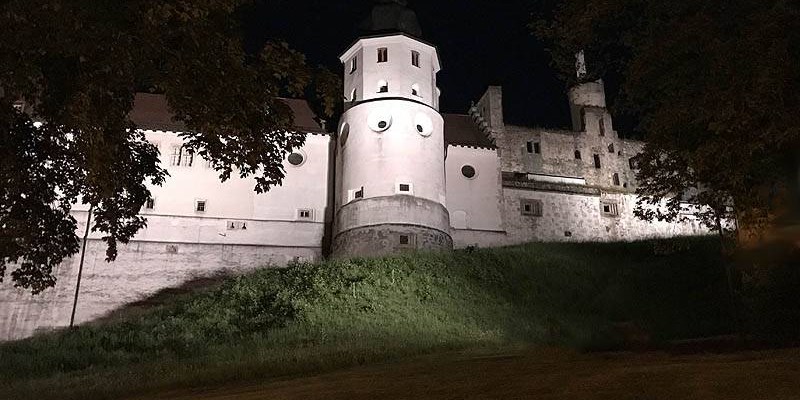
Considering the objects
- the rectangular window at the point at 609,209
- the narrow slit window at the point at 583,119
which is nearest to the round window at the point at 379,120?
the rectangular window at the point at 609,209

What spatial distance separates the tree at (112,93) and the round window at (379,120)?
22.5 m

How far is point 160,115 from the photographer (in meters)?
38.6

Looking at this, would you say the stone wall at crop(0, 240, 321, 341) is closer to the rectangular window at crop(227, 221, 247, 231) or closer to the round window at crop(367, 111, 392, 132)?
the rectangular window at crop(227, 221, 247, 231)

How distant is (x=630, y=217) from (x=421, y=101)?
15.7 m

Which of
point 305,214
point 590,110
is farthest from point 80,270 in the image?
point 590,110

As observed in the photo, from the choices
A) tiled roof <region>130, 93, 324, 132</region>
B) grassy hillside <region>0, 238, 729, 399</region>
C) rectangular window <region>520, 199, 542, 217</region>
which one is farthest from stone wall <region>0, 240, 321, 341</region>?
rectangular window <region>520, 199, 542, 217</region>

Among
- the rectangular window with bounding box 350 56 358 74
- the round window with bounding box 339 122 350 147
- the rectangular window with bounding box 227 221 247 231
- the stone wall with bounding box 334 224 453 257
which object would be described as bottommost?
the stone wall with bounding box 334 224 453 257

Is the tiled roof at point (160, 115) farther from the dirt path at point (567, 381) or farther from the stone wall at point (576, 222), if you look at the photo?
the dirt path at point (567, 381)

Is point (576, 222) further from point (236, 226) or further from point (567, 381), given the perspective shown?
point (567, 381)

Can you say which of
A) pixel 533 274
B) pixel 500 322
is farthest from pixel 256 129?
pixel 533 274

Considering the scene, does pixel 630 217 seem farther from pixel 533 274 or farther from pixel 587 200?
pixel 533 274

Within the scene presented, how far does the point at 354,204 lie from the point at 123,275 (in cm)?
1136

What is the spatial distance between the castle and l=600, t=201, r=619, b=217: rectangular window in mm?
587

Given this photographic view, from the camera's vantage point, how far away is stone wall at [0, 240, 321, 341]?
32.6 meters
